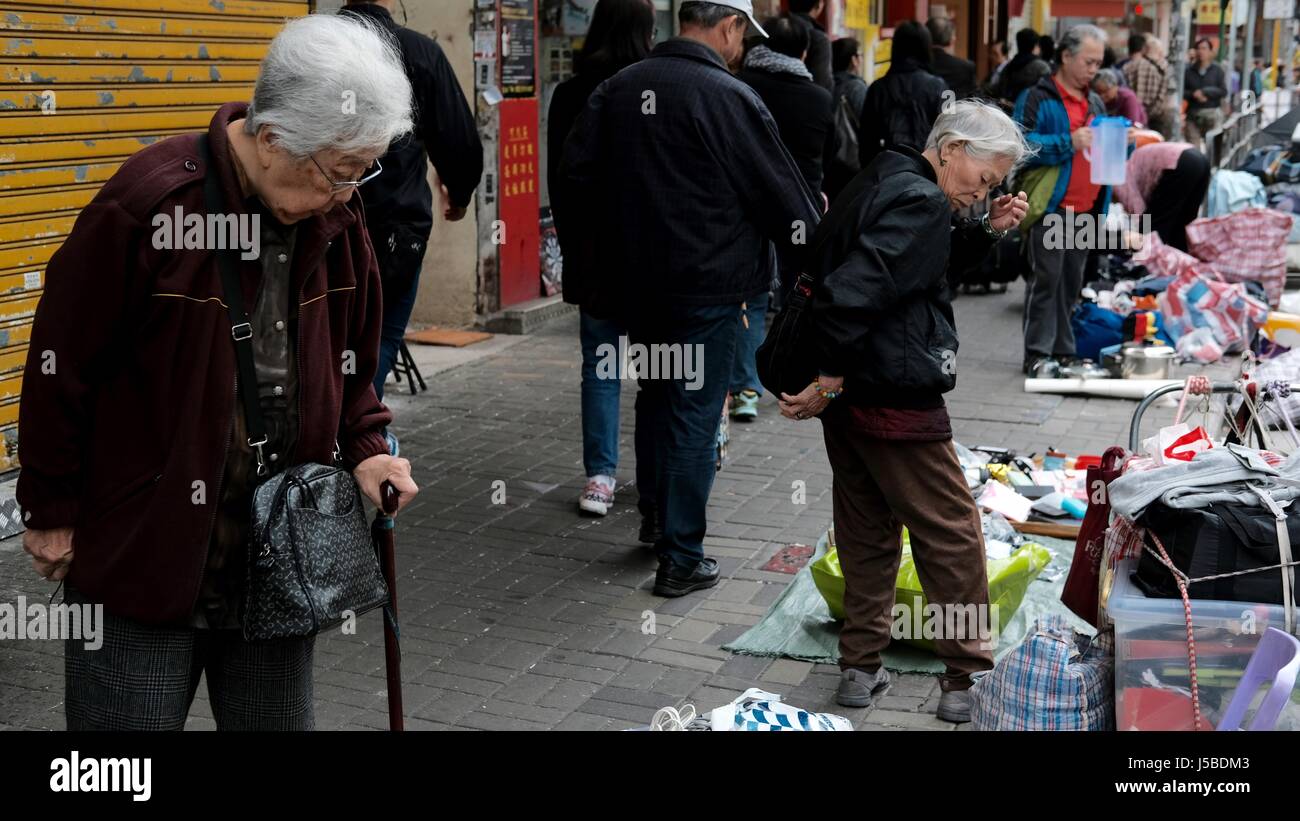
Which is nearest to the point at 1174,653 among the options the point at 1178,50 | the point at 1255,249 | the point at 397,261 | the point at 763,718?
the point at 763,718

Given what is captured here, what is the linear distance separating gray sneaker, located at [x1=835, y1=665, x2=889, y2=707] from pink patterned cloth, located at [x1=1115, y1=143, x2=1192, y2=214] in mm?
8336

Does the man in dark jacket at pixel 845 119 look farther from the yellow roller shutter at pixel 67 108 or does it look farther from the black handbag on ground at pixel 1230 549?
the black handbag on ground at pixel 1230 549

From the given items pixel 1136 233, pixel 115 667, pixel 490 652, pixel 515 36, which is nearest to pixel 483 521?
pixel 490 652

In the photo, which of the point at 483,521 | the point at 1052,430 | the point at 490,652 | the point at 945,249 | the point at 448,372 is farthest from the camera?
the point at 448,372

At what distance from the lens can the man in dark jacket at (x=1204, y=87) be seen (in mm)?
21719

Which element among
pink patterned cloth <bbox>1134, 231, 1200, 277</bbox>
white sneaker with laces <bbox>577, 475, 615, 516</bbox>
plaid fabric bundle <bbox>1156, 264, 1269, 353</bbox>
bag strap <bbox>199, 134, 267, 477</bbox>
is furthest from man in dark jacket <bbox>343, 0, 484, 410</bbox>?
pink patterned cloth <bbox>1134, 231, 1200, 277</bbox>

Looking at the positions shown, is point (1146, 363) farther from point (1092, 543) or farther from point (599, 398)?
point (1092, 543)

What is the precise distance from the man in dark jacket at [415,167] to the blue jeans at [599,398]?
2.49ft

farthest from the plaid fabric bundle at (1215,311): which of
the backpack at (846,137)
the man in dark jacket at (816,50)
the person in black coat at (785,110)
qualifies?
the person in black coat at (785,110)

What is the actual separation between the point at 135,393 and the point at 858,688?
8.37ft

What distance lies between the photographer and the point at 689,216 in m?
5.28

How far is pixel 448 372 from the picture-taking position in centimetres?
916
